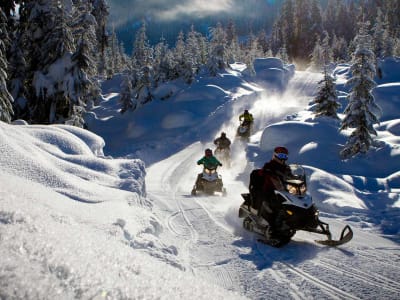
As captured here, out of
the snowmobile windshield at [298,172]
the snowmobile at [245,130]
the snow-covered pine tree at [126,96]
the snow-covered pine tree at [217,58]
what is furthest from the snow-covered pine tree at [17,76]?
the snow-covered pine tree at [217,58]

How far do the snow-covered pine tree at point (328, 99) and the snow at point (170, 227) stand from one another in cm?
546

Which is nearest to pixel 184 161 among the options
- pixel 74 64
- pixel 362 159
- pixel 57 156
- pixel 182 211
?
pixel 74 64

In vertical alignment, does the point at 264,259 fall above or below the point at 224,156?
above

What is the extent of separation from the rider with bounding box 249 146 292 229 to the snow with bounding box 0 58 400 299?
Result: 0.67 meters

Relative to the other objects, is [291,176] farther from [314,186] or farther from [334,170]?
[334,170]

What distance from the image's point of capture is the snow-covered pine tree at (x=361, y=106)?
58.7 feet

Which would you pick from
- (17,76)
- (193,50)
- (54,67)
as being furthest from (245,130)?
(193,50)

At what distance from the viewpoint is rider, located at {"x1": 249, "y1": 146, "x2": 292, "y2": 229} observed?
7.26m

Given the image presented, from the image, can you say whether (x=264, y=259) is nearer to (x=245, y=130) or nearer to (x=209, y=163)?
(x=209, y=163)

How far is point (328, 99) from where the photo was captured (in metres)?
26.0

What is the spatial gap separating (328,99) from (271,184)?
20.5 metres

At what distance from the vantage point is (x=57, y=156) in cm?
791

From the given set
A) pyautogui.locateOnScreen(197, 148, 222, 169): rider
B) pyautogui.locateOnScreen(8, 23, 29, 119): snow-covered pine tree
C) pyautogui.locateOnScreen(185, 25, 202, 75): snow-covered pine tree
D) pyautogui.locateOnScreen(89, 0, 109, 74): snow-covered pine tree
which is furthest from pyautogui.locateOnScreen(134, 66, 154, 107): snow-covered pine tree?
pyautogui.locateOnScreen(197, 148, 222, 169): rider

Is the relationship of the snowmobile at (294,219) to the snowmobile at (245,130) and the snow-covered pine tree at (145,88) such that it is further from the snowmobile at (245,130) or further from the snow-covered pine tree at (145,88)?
the snow-covered pine tree at (145,88)
